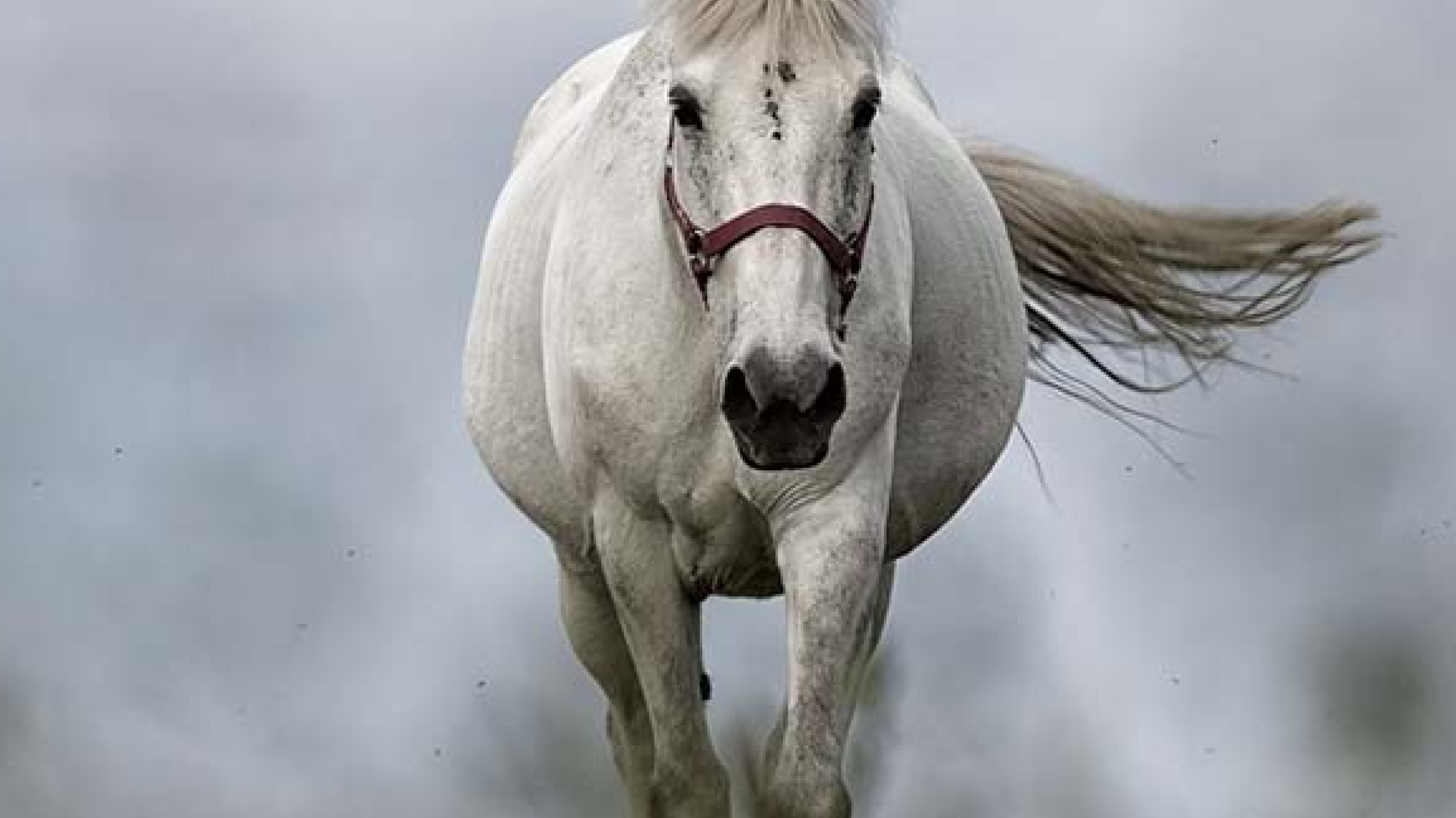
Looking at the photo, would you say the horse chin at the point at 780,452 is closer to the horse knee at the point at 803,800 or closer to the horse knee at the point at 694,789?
the horse knee at the point at 803,800

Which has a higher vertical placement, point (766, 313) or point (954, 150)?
point (766, 313)

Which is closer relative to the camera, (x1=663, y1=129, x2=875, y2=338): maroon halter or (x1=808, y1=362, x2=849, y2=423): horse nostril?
(x1=808, y1=362, x2=849, y2=423): horse nostril

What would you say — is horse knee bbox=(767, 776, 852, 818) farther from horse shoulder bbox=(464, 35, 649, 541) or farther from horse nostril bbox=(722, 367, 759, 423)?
horse shoulder bbox=(464, 35, 649, 541)

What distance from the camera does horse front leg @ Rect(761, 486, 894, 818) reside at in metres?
7.63

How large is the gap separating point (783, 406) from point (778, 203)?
36 cm

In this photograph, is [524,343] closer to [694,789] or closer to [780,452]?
[694,789]

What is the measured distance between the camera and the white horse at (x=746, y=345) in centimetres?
721

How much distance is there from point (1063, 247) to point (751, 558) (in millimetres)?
2039

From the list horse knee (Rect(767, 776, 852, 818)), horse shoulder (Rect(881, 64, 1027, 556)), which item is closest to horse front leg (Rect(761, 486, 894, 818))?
horse knee (Rect(767, 776, 852, 818))

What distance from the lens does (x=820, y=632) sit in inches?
300

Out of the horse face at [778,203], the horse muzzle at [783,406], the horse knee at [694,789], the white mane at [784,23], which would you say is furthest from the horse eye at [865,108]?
the horse knee at [694,789]

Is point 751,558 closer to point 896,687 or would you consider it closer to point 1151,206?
point 1151,206

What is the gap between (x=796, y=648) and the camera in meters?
7.65

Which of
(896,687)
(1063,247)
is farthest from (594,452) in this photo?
(896,687)
